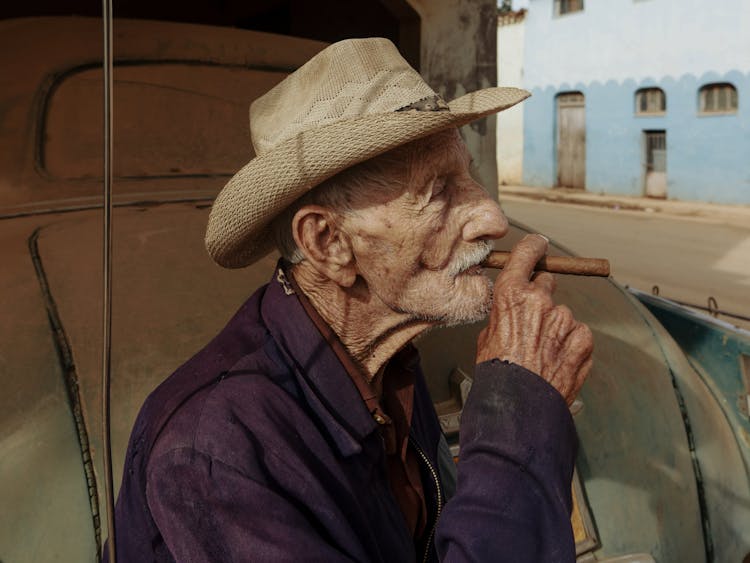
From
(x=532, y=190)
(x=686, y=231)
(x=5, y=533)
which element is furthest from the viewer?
(x=532, y=190)

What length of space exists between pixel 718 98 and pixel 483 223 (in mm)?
14231

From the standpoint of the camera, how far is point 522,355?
133 centimetres

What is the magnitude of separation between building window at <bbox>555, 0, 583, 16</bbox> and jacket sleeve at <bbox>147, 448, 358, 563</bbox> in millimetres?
16530

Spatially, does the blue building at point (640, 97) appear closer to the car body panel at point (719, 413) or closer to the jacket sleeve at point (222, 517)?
the car body panel at point (719, 413)

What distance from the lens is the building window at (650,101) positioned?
15.0 metres

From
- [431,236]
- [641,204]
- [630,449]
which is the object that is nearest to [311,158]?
[431,236]

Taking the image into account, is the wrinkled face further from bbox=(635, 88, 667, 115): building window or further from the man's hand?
bbox=(635, 88, 667, 115): building window

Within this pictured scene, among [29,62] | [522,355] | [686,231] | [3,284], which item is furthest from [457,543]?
[686,231]

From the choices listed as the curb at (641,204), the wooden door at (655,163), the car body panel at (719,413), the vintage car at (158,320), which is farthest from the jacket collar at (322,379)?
the wooden door at (655,163)

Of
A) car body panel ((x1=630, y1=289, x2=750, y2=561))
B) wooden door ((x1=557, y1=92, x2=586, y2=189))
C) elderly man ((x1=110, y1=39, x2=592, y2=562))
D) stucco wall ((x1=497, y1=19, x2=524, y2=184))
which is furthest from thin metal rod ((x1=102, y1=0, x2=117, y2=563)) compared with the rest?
stucco wall ((x1=497, y1=19, x2=524, y2=184))

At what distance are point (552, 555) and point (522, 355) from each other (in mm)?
323

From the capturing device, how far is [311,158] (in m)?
1.34

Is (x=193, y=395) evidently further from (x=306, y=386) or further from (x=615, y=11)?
(x=615, y=11)

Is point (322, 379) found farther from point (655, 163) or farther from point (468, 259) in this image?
point (655, 163)
